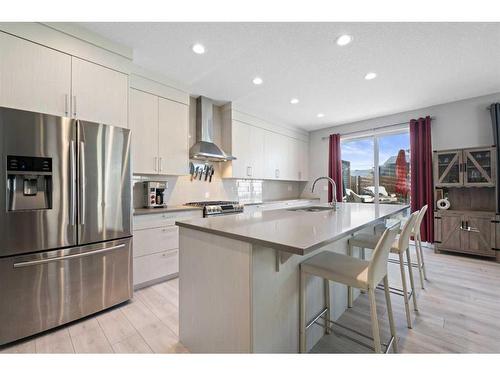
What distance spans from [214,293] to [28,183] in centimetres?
166

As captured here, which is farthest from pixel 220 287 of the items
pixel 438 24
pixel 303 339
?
pixel 438 24

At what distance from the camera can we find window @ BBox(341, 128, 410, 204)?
4516 mm

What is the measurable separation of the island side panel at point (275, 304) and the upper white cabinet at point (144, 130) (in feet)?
7.03

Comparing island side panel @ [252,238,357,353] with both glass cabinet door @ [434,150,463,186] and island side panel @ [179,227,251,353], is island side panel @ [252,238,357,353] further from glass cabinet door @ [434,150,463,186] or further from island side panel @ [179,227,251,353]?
glass cabinet door @ [434,150,463,186]

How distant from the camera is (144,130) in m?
2.79

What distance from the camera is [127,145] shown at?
2166 mm

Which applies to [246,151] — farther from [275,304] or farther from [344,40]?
[275,304]

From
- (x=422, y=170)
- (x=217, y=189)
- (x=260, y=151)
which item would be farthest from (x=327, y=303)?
(x=422, y=170)

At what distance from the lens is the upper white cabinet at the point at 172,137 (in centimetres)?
297

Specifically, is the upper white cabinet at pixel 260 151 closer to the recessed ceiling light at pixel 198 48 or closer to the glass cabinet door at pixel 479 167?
the recessed ceiling light at pixel 198 48

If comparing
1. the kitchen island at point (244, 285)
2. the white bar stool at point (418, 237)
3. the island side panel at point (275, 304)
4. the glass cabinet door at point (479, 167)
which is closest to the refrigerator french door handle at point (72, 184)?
the kitchen island at point (244, 285)

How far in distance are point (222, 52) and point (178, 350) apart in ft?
9.02

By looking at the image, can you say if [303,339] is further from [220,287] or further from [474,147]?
[474,147]

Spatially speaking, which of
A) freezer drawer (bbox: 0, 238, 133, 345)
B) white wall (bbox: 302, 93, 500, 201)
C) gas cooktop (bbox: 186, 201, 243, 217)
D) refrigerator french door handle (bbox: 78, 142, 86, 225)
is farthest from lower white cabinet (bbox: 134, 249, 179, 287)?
white wall (bbox: 302, 93, 500, 201)
